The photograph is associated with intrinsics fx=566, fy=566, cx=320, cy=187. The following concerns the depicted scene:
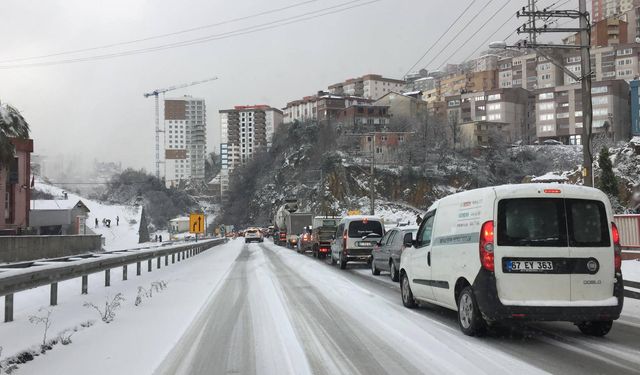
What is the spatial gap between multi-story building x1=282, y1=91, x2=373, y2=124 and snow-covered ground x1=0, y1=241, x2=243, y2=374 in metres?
124

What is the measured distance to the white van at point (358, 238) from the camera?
21469 mm

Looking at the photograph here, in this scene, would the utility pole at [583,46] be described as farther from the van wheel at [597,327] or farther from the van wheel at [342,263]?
the van wheel at [597,327]

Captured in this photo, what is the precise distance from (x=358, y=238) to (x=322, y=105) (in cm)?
13045

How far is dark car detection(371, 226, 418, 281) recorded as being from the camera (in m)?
16.1

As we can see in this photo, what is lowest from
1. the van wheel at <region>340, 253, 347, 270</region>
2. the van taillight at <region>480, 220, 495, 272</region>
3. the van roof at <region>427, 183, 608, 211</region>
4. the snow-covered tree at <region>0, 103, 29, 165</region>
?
the van wheel at <region>340, 253, 347, 270</region>

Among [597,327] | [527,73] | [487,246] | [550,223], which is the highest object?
[527,73]

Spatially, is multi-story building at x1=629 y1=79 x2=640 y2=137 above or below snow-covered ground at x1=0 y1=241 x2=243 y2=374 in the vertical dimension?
above

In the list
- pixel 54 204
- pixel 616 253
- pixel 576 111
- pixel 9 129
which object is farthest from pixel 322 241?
pixel 576 111

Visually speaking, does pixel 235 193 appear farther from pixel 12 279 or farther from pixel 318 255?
pixel 12 279

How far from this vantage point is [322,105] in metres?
150

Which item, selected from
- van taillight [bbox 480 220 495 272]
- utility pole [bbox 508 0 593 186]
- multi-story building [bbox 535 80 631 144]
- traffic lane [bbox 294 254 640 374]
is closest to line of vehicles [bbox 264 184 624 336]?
van taillight [bbox 480 220 495 272]

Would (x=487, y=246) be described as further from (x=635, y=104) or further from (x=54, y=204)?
(x=635, y=104)

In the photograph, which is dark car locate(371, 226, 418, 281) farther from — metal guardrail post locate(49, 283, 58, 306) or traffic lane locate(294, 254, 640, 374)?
metal guardrail post locate(49, 283, 58, 306)

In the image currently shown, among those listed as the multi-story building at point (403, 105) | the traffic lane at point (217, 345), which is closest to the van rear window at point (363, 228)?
the traffic lane at point (217, 345)
